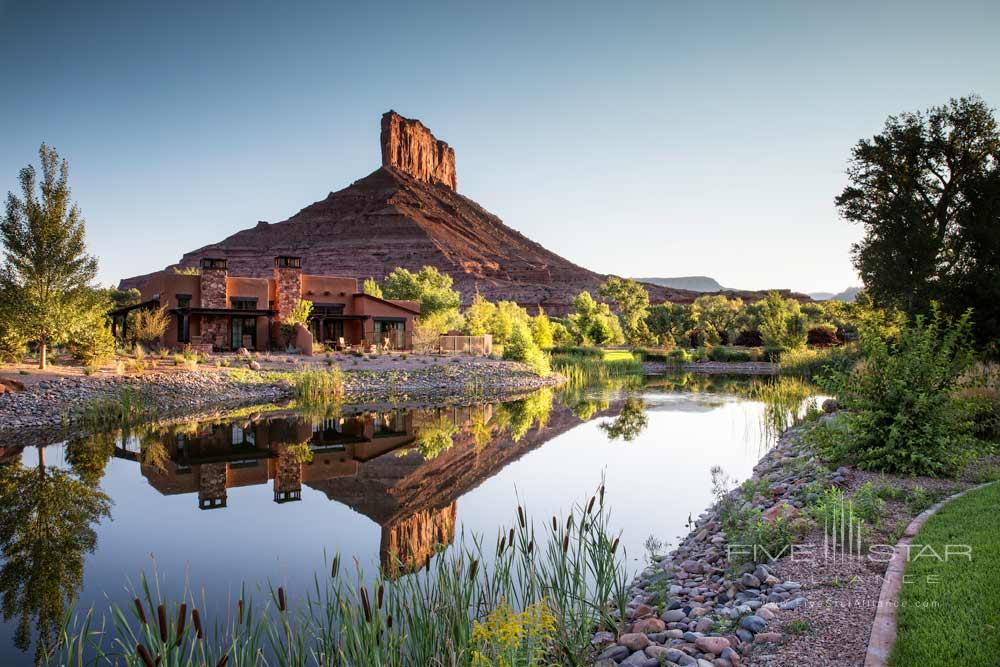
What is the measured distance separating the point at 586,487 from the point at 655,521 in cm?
189

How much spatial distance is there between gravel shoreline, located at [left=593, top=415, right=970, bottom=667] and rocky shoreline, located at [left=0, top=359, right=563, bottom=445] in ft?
47.9

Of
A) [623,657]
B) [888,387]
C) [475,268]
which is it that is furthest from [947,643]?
[475,268]

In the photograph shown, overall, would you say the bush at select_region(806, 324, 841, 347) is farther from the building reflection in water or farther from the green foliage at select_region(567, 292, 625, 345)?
the building reflection in water

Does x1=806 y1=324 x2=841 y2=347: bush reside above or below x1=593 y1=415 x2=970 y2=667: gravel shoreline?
above

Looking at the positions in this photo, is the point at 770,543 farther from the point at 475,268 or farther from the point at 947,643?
the point at 475,268

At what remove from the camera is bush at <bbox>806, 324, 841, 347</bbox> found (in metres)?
41.1

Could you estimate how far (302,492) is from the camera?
9883 millimetres

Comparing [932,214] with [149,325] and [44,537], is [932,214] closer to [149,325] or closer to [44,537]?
[44,537]

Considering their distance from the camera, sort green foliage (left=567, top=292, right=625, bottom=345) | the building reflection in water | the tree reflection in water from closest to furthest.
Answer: the tree reflection in water → the building reflection in water → green foliage (left=567, top=292, right=625, bottom=345)

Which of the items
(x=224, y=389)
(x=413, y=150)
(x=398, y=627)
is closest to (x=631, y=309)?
(x=224, y=389)

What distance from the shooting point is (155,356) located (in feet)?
78.5

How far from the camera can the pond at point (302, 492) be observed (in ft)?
20.8

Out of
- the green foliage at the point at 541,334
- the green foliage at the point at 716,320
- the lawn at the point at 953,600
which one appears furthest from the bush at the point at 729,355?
the lawn at the point at 953,600

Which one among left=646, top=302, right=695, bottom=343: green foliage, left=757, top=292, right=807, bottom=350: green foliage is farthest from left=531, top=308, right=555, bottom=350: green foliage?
left=646, top=302, right=695, bottom=343: green foliage
